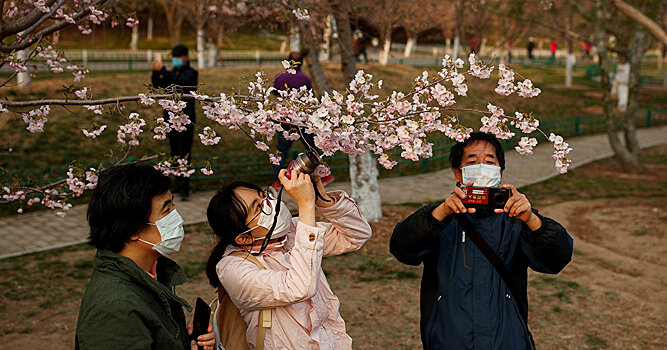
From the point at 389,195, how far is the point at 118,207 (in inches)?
399

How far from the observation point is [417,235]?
3236 mm

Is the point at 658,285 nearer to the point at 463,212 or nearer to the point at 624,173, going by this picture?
the point at 463,212

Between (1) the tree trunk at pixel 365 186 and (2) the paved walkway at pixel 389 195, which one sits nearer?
(2) the paved walkway at pixel 389 195

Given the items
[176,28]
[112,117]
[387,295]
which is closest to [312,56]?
[387,295]

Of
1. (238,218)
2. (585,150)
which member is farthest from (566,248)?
(585,150)

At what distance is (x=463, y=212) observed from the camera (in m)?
3.13

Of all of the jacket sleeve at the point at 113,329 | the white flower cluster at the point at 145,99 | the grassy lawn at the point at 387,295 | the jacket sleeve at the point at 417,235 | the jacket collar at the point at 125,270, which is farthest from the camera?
the grassy lawn at the point at 387,295

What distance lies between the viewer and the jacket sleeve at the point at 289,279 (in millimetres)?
2775

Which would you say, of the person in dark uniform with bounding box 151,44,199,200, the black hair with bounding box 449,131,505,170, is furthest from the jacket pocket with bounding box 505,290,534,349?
the person in dark uniform with bounding box 151,44,199,200

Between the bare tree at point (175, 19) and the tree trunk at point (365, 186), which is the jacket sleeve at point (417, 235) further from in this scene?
the bare tree at point (175, 19)

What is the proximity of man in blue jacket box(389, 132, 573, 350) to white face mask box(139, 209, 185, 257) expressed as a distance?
3.76ft

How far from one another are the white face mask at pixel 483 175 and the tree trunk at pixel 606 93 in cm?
1227

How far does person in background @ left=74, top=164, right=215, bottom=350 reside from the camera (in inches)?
94.2

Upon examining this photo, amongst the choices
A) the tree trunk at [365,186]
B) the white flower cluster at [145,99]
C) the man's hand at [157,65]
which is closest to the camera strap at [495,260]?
the white flower cluster at [145,99]
